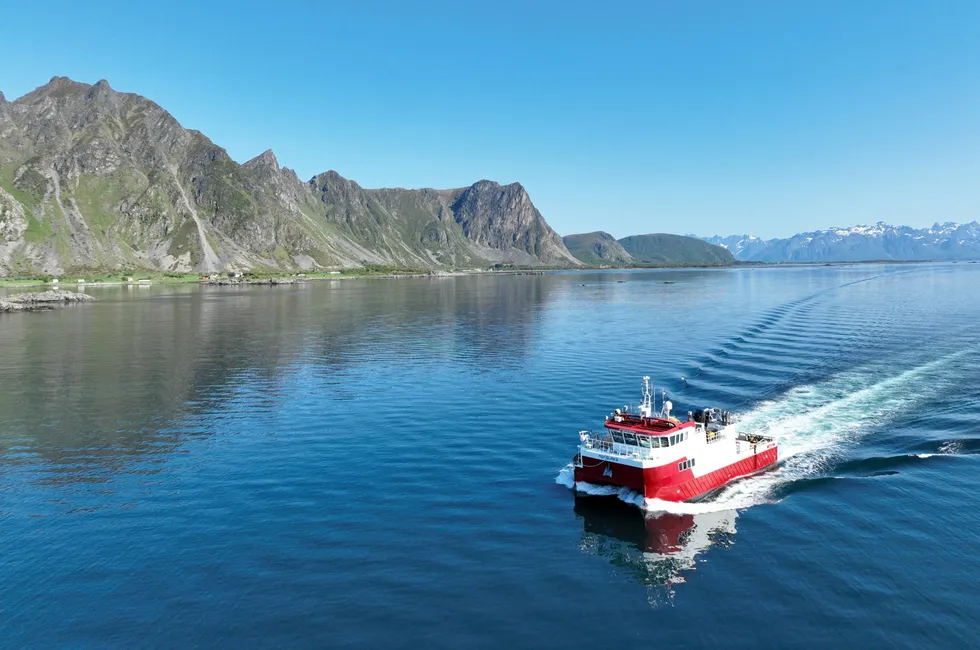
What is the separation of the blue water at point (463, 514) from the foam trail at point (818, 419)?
358 mm

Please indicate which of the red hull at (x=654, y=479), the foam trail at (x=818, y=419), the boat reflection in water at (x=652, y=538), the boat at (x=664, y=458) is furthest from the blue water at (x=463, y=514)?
the boat at (x=664, y=458)

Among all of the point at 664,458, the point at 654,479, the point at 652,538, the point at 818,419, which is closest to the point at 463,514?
the point at 652,538

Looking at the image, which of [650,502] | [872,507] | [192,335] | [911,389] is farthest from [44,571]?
[192,335]

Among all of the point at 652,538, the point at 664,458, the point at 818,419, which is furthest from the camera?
the point at 818,419

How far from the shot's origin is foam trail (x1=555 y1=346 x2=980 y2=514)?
46.1m

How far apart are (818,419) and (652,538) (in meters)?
35.2

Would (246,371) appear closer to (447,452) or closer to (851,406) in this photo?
(447,452)

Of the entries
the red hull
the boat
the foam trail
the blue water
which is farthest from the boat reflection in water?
the boat

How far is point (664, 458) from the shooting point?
4462 centimetres

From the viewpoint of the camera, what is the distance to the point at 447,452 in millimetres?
55000

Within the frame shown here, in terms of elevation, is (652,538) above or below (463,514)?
below

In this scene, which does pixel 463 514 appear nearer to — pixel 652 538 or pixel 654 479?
pixel 652 538

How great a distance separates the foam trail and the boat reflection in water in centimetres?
120

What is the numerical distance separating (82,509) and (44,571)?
887cm
